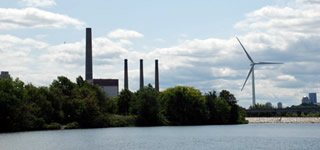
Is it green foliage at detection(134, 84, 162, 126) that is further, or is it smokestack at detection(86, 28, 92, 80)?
smokestack at detection(86, 28, 92, 80)

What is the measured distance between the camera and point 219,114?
17475 centimetres

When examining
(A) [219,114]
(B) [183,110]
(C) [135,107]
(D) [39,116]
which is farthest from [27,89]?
(A) [219,114]

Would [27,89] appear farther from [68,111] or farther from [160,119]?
[160,119]

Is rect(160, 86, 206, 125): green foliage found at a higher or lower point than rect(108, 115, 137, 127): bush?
higher

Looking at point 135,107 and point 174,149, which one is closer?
point 174,149

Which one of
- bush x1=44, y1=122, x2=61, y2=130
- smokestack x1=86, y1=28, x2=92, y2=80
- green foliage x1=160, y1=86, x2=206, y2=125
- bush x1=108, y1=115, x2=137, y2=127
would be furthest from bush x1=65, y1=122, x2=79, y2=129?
smokestack x1=86, y1=28, x2=92, y2=80

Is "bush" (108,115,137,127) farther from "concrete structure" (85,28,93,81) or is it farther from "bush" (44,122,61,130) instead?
"concrete structure" (85,28,93,81)

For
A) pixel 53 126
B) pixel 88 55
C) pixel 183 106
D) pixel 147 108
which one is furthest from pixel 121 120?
pixel 88 55

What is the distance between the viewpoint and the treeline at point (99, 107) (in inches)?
4528

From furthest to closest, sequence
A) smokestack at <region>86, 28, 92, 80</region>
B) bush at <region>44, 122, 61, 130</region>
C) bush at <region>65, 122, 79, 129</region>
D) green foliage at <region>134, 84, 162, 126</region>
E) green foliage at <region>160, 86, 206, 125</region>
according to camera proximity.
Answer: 1. smokestack at <region>86, 28, 92, 80</region>
2. green foliage at <region>160, 86, 206, 125</region>
3. green foliage at <region>134, 84, 162, 126</region>
4. bush at <region>65, 122, 79, 129</region>
5. bush at <region>44, 122, 61, 130</region>

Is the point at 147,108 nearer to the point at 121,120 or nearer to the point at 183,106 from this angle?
the point at 121,120

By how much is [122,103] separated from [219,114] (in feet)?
90.7

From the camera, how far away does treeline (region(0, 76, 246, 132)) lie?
4528 inches

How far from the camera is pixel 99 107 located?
482 feet
